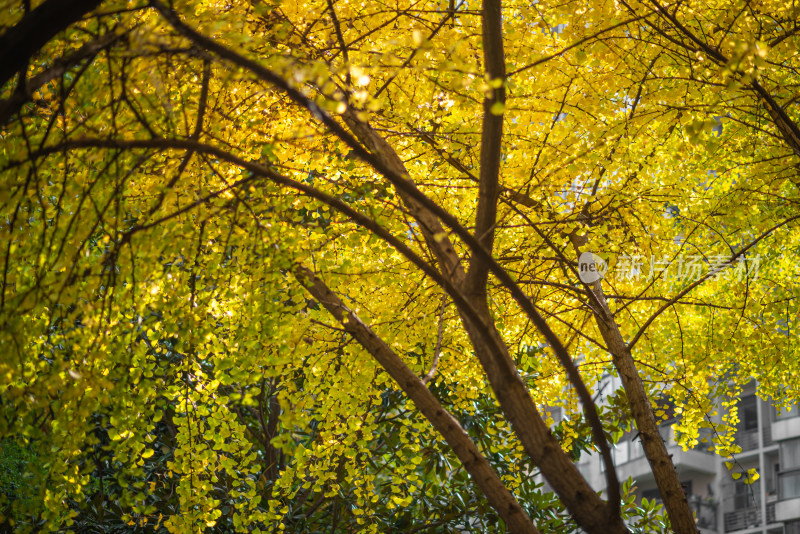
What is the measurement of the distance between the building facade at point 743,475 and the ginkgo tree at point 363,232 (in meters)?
10.5

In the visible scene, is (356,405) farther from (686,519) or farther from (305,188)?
(305,188)

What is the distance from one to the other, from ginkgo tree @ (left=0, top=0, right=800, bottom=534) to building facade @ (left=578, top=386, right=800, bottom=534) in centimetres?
1051

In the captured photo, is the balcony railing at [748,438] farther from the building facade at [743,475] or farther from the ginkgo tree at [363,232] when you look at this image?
the ginkgo tree at [363,232]

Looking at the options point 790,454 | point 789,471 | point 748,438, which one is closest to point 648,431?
point 789,471

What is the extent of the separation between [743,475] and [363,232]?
699 inches

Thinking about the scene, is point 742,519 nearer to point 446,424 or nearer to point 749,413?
point 749,413

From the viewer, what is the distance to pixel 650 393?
24.7 feet

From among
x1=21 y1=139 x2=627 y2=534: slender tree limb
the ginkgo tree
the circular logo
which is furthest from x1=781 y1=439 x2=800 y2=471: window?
x1=21 y1=139 x2=627 y2=534: slender tree limb

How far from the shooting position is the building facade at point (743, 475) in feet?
58.5

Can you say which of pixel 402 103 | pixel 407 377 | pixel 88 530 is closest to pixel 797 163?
pixel 402 103

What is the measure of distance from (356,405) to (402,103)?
2.33 metres

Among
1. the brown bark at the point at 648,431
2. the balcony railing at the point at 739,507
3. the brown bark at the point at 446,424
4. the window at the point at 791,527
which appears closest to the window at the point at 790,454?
the balcony railing at the point at 739,507

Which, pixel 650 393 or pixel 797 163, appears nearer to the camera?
pixel 797 163

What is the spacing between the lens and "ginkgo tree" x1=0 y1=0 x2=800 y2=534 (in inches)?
130
